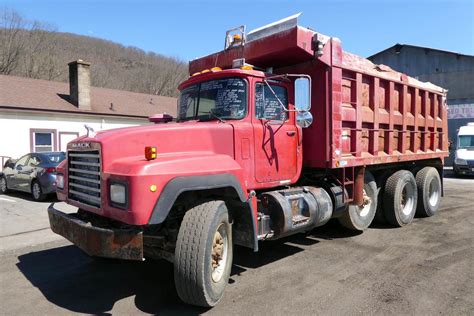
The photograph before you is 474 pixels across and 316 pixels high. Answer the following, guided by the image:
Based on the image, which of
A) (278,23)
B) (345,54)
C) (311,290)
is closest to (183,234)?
(311,290)

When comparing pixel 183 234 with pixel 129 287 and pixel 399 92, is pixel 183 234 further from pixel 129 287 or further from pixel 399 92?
pixel 399 92

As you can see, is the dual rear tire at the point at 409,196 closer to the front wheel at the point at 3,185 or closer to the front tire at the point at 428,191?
the front tire at the point at 428,191

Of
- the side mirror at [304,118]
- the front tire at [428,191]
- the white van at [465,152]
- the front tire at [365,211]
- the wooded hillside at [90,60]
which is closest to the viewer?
the side mirror at [304,118]

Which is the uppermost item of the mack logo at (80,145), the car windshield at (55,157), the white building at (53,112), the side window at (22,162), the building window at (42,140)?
the white building at (53,112)

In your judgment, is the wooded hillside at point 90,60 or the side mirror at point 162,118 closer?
the side mirror at point 162,118

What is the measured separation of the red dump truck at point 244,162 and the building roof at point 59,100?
14541mm

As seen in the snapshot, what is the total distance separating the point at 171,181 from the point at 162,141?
0.73 m

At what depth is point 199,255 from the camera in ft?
13.1

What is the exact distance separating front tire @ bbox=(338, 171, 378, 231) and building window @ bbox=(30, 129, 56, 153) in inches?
613

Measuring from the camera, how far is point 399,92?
8008 millimetres

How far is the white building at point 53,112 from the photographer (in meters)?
17.8

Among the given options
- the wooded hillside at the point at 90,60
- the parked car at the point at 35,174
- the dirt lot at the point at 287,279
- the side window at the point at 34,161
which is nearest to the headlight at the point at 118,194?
the dirt lot at the point at 287,279

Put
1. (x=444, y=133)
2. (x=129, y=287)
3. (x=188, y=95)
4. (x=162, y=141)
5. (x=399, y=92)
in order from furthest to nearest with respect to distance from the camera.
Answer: (x=444, y=133), (x=399, y=92), (x=188, y=95), (x=129, y=287), (x=162, y=141)

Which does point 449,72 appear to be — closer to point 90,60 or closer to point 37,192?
point 37,192
